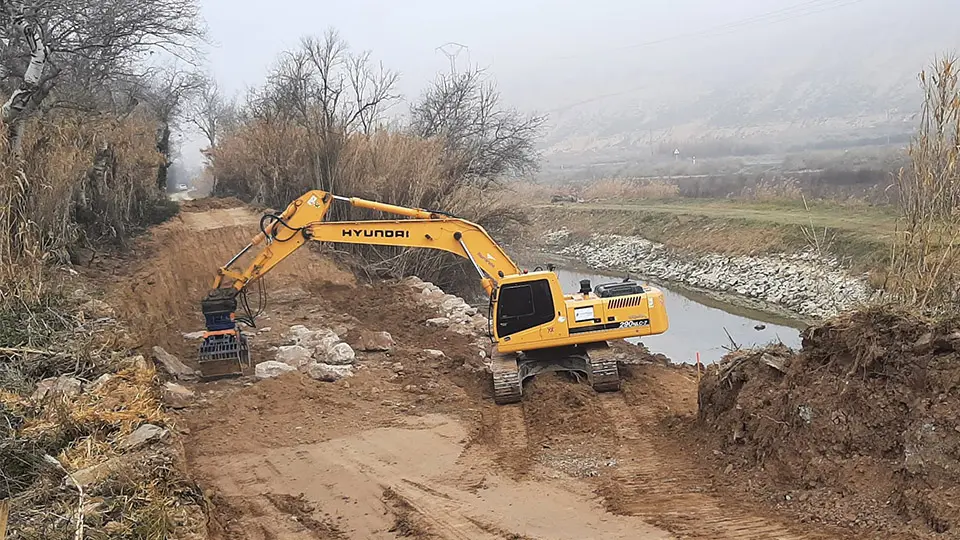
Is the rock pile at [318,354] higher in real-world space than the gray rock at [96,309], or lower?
lower

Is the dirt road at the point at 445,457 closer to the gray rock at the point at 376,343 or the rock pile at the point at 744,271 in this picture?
the gray rock at the point at 376,343

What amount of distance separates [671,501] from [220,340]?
6.15 meters

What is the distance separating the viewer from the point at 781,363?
271 inches

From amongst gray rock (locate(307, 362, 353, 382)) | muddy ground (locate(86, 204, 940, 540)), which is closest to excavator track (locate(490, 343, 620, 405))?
muddy ground (locate(86, 204, 940, 540))

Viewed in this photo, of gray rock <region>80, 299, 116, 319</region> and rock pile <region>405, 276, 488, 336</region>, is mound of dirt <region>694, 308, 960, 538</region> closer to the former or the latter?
rock pile <region>405, 276, 488, 336</region>

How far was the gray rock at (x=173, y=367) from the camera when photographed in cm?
971

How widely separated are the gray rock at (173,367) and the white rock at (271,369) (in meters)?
0.84

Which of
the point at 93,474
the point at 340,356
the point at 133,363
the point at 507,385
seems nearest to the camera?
the point at 93,474

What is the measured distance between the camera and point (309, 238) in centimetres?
1003

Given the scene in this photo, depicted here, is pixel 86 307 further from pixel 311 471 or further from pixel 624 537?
pixel 624 537

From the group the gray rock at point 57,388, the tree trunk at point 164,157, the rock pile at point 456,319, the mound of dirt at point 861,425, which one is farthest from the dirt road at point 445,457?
the tree trunk at point 164,157

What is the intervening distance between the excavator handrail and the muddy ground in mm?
1449

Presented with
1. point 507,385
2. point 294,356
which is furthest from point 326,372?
point 507,385

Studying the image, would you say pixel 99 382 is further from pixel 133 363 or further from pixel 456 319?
pixel 456 319
